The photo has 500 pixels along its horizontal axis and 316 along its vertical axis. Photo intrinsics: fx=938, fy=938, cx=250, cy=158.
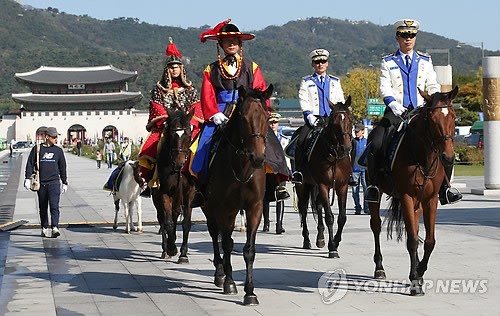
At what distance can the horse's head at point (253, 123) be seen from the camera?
9.53 m

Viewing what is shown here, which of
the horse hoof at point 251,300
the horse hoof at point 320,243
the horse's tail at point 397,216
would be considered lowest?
the horse hoof at point 320,243

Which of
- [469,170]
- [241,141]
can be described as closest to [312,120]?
[241,141]

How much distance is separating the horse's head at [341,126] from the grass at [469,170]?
2466cm

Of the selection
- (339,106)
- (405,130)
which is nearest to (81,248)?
(339,106)

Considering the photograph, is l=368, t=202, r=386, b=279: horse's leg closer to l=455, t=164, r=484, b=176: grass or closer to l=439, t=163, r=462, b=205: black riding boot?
l=439, t=163, r=462, b=205: black riding boot

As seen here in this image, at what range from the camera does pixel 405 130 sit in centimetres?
1051

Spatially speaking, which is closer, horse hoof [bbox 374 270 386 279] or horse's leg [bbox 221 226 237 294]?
horse's leg [bbox 221 226 237 294]

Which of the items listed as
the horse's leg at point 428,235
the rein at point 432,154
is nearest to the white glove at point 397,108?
the rein at point 432,154

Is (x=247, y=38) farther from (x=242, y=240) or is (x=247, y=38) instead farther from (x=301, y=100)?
(x=242, y=240)

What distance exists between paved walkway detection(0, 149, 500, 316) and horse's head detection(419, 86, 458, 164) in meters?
1.55

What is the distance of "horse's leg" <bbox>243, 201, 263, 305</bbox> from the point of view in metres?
9.82

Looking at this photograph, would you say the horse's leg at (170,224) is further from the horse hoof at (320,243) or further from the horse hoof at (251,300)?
the horse hoof at (251,300)

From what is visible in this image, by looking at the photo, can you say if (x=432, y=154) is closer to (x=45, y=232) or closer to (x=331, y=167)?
(x=331, y=167)

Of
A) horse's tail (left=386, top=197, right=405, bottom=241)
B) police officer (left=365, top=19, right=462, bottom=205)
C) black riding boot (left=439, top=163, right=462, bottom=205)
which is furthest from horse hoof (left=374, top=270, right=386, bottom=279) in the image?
black riding boot (left=439, top=163, right=462, bottom=205)
